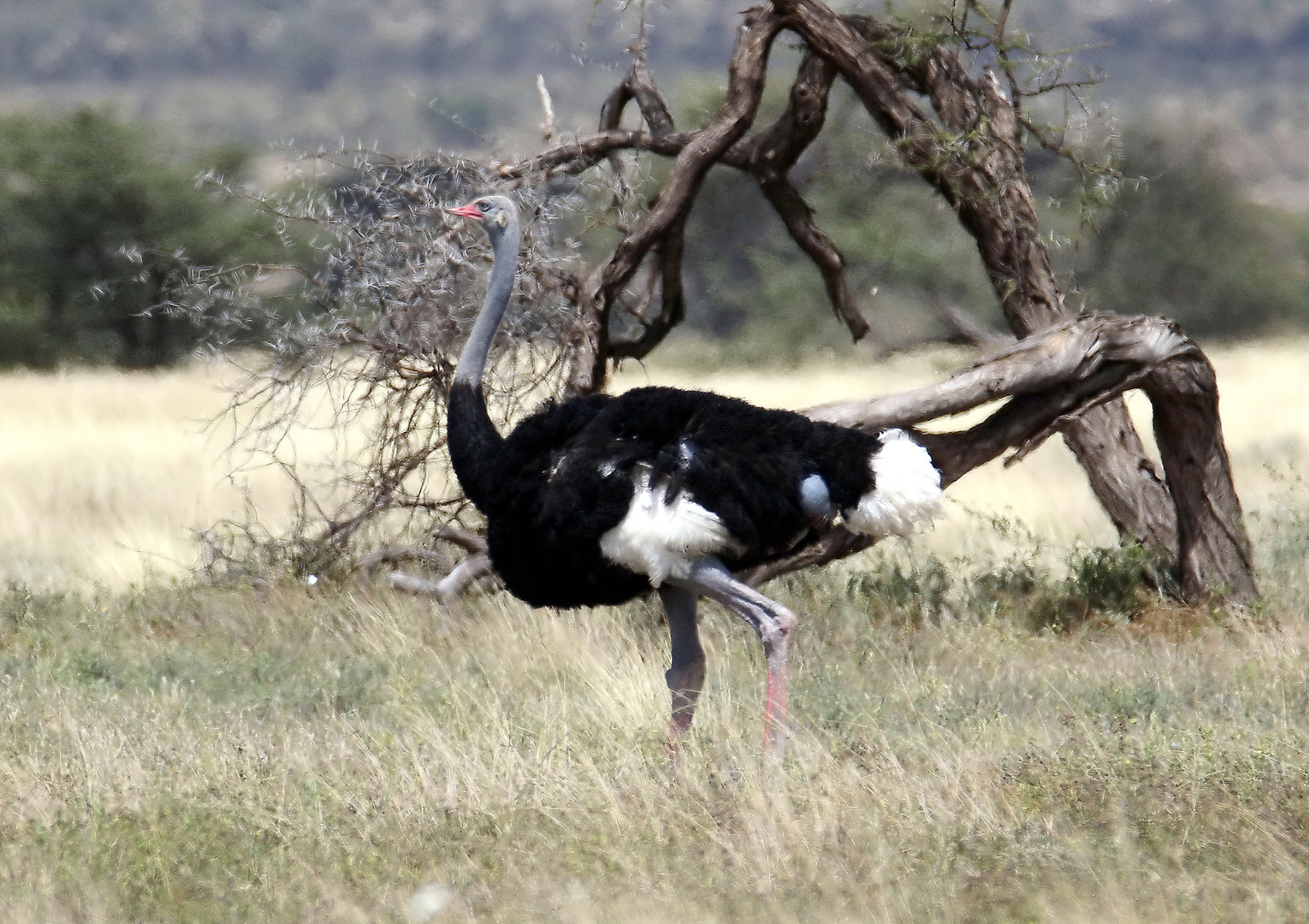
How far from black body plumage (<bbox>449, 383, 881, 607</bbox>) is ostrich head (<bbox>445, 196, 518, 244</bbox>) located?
813 millimetres

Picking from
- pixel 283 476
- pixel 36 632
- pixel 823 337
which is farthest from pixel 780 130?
pixel 823 337

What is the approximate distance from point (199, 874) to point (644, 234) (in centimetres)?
404

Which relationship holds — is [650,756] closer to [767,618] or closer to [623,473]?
[767,618]

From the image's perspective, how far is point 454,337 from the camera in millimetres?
7926

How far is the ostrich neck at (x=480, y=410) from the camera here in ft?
18.4

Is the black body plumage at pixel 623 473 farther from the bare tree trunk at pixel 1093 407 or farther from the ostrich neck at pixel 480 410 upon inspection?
the bare tree trunk at pixel 1093 407

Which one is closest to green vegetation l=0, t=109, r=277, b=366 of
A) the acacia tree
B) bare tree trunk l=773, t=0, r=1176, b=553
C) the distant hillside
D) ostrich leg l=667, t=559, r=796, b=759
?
the acacia tree

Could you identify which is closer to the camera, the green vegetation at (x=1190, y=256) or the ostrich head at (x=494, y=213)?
the ostrich head at (x=494, y=213)

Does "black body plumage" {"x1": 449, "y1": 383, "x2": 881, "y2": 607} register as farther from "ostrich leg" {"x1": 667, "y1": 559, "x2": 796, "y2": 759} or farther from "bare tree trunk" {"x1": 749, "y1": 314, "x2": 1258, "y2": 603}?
"bare tree trunk" {"x1": 749, "y1": 314, "x2": 1258, "y2": 603}

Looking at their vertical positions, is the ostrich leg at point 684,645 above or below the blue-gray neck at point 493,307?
below

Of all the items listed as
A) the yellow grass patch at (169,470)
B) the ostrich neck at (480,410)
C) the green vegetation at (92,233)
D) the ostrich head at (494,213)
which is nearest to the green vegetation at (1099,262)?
the yellow grass patch at (169,470)

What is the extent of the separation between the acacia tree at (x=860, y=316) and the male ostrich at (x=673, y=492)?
190cm

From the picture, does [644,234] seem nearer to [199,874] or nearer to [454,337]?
[454,337]

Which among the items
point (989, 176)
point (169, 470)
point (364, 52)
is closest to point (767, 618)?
point (989, 176)
